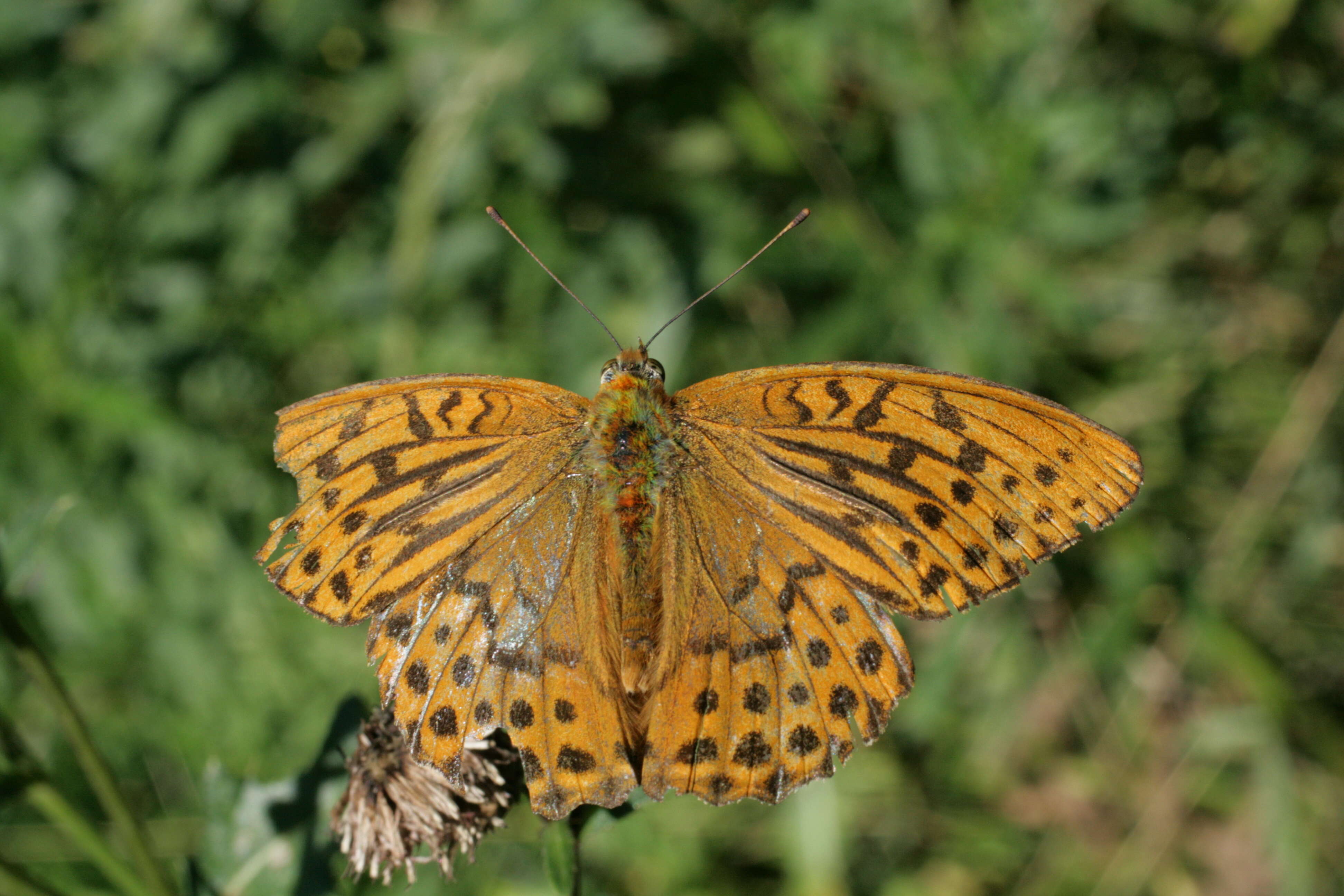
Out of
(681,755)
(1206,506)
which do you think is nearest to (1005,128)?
(1206,506)

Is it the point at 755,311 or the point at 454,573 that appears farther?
the point at 755,311

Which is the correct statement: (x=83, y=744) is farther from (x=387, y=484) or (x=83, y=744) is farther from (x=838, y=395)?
(x=838, y=395)

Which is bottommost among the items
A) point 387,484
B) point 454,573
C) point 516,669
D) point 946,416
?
point 516,669

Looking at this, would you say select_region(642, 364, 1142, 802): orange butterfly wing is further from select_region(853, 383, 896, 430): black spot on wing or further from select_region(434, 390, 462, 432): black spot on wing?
select_region(434, 390, 462, 432): black spot on wing

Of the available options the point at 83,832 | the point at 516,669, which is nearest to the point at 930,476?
the point at 516,669

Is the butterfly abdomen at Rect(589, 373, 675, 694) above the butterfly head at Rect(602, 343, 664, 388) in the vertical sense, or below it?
below

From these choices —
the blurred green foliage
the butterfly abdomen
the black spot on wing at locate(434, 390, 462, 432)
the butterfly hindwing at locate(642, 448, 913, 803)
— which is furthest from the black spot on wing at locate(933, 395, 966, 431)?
the blurred green foliage

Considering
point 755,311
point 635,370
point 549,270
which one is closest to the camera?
point 635,370
